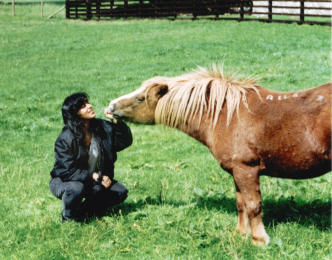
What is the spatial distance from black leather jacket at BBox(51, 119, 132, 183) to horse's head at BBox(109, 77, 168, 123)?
40 cm

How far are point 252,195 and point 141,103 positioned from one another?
1511 millimetres

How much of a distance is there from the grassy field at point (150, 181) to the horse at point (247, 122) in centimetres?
47

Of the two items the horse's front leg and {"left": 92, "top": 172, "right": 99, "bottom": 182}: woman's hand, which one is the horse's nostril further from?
the horse's front leg

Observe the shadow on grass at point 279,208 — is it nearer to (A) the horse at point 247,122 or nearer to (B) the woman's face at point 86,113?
(A) the horse at point 247,122

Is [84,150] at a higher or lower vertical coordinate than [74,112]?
lower

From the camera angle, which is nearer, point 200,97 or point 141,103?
point 200,97

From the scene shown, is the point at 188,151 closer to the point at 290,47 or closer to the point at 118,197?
the point at 118,197

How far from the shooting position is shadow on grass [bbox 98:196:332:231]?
528 cm

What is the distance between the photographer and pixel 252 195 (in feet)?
14.9

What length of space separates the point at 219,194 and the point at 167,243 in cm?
150

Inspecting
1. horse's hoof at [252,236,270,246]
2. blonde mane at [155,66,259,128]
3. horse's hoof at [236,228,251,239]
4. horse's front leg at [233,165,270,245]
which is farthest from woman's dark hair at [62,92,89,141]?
horse's hoof at [252,236,270,246]

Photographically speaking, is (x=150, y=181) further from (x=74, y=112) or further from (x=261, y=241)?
(x=261, y=241)

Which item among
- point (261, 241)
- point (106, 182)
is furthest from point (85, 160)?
point (261, 241)

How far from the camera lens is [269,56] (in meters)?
16.3
